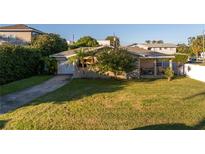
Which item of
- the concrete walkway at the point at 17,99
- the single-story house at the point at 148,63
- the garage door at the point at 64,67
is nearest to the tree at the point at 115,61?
the single-story house at the point at 148,63

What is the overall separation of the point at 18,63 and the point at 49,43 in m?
13.4

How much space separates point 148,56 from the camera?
3164 cm

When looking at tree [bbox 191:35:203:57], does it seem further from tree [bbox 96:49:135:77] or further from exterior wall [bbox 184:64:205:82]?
tree [bbox 96:49:135:77]

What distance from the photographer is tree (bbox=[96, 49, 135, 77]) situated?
2716cm

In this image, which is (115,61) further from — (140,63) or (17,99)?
(17,99)

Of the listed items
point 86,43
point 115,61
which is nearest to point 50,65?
point 115,61

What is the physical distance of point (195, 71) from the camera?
2872 cm

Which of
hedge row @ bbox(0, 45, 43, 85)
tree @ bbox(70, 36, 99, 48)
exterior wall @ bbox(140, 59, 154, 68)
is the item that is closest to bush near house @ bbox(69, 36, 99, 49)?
tree @ bbox(70, 36, 99, 48)

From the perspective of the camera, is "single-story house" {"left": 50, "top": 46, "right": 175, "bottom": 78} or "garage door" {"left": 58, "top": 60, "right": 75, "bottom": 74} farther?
"garage door" {"left": 58, "top": 60, "right": 75, "bottom": 74}

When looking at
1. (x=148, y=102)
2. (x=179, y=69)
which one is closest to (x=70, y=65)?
(x=179, y=69)

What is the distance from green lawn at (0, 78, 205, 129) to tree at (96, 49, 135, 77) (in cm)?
987
